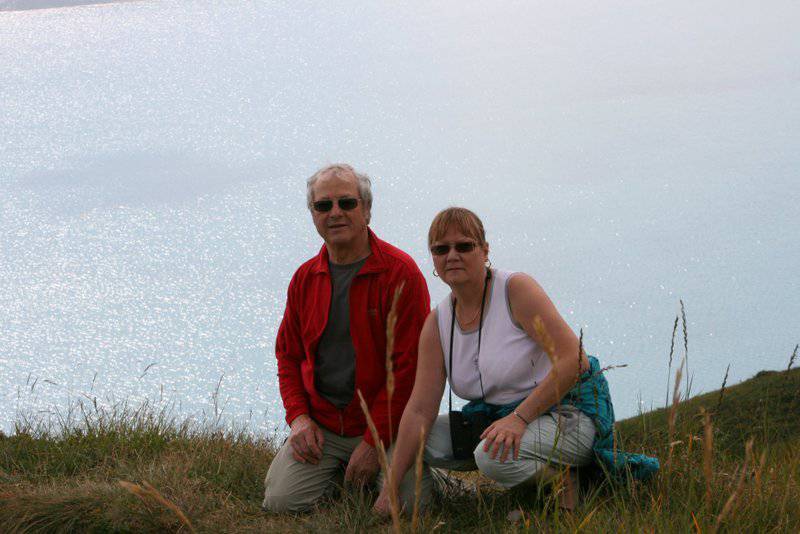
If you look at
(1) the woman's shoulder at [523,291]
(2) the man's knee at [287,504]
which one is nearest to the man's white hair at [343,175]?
(1) the woman's shoulder at [523,291]

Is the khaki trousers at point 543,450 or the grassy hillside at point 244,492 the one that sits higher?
the khaki trousers at point 543,450

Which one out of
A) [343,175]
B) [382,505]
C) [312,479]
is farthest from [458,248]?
[312,479]

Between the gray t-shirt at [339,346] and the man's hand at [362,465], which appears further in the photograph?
the gray t-shirt at [339,346]

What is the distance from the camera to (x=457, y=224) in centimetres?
351

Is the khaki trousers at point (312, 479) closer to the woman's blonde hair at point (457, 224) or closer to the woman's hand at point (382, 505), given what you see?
the woman's hand at point (382, 505)

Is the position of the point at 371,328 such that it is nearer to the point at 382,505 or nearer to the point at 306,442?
the point at 306,442

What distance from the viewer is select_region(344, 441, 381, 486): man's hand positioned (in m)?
4.01

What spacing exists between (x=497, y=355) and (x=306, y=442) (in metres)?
1.22

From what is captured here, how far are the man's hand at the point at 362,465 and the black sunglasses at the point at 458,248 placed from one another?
105 cm

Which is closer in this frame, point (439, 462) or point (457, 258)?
point (457, 258)

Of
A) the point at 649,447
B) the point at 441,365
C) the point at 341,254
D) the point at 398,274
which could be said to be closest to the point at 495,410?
the point at 441,365

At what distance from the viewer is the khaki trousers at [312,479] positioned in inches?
156

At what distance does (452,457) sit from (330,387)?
77cm

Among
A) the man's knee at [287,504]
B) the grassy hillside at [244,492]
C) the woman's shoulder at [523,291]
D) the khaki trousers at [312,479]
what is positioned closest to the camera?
the grassy hillside at [244,492]
